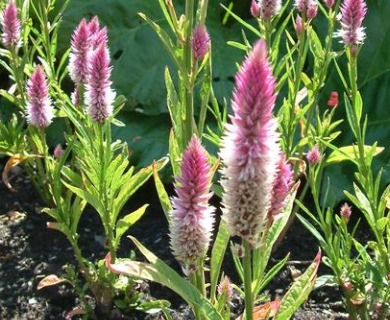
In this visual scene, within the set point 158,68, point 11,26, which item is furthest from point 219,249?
A: point 158,68

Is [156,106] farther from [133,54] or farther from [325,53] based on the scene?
[325,53]

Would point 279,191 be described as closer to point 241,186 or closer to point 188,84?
point 241,186

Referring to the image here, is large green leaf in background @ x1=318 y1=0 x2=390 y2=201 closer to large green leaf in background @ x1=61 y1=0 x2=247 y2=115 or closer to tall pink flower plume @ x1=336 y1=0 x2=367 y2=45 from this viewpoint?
large green leaf in background @ x1=61 y1=0 x2=247 y2=115

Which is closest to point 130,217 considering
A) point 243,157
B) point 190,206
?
point 190,206

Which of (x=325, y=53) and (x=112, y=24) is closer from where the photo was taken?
(x=325, y=53)

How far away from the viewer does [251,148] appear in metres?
1.32

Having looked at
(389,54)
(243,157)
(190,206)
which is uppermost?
(389,54)

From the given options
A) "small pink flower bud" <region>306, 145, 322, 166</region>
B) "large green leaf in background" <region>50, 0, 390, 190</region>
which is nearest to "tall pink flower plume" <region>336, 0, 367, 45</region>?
"small pink flower bud" <region>306, 145, 322, 166</region>

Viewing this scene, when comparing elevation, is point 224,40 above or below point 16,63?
above

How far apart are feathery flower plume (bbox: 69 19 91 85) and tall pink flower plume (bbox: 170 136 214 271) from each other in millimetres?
918

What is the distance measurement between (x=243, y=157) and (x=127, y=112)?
2.87 metres

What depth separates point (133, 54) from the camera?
419cm

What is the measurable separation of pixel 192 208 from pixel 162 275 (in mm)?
226

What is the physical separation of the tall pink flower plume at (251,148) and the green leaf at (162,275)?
273mm
